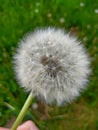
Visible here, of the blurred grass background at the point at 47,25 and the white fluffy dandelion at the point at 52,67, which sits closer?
the white fluffy dandelion at the point at 52,67

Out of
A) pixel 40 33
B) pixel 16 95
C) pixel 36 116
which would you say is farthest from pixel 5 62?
pixel 40 33

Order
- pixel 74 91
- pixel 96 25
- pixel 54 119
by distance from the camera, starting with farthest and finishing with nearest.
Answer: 1. pixel 96 25
2. pixel 54 119
3. pixel 74 91

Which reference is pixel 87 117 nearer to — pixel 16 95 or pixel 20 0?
pixel 16 95

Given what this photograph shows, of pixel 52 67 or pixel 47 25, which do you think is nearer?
pixel 52 67

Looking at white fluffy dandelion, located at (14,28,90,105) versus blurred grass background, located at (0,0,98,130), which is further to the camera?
blurred grass background, located at (0,0,98,130)

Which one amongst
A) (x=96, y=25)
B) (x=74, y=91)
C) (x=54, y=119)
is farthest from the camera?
(x=96, y=25)
